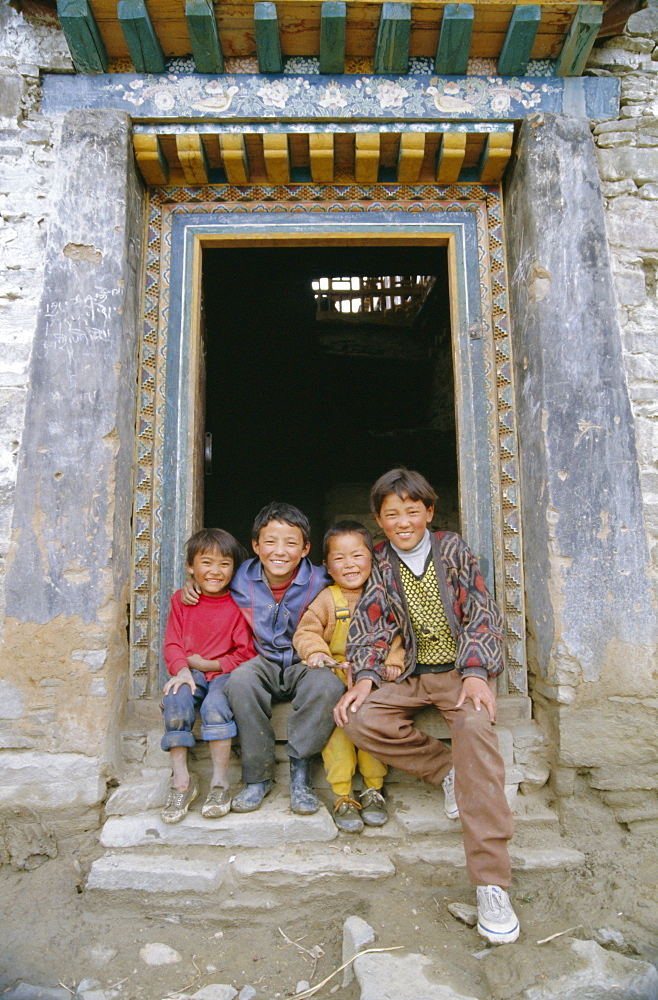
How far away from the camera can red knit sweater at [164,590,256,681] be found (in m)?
2.77

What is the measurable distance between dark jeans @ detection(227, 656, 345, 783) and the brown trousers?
151 millimetres

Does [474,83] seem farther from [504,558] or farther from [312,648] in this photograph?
[312,648]

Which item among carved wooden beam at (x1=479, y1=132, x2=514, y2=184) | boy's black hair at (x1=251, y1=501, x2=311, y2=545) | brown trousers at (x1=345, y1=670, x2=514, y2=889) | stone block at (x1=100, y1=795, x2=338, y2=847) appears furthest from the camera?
carved wooden beam at (x1=479, y1=132, x2=514, y2=184)

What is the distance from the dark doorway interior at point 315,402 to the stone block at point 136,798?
3722mm

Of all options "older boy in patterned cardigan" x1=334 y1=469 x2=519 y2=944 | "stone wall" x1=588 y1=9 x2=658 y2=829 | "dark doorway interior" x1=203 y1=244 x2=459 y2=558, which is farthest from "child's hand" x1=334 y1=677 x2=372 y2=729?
"dark doorway interior" x1=203 y1=244 x2=459 y2=558

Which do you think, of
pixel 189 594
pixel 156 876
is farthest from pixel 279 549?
pixel 156 876

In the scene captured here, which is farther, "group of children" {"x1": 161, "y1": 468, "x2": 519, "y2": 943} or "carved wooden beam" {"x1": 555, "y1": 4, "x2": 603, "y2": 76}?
"carved wooden beam" {"x1": 555, "y1": 4, "x2": 603, "y2": 76}

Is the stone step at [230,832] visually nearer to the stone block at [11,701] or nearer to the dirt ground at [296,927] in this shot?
the dirt ground at [296,927]

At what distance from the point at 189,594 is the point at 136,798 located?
819mm

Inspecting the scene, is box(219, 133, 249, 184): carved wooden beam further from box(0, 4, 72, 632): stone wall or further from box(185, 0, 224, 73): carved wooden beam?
box(0, 4, 72, 632): stone wall

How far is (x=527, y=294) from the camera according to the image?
2957 mm

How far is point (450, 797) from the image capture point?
2467 mm

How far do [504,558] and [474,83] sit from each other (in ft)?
7.26

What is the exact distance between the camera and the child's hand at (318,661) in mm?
2604
